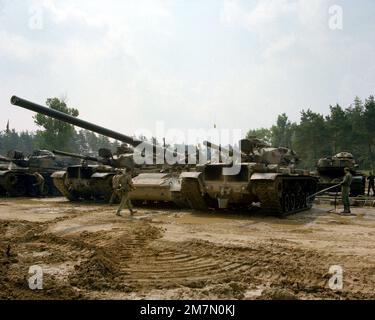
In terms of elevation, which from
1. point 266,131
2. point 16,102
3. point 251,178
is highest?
point 266,131

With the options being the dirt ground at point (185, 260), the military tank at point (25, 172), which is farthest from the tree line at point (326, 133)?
the dirt ground at point (185, 260)

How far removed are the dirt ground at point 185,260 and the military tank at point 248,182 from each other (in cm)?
151

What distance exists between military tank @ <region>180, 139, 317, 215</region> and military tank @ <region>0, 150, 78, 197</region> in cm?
1127

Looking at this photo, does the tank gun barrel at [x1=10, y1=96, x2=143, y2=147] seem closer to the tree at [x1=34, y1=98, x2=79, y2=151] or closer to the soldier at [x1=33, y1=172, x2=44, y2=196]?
the soldier at [x1=33, y1=172, x2=44, y2=196]

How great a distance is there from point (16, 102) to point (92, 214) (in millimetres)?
3690

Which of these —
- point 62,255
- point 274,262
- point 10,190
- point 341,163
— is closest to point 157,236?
point 62,255

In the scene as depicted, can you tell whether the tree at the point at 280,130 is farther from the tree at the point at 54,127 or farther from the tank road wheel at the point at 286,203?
the tank road wheel at the point at 286,203

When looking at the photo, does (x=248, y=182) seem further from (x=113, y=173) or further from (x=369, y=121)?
(x=369, y=121)

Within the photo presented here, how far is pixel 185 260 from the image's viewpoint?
5375 millimetres

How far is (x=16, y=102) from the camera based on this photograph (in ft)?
35.0

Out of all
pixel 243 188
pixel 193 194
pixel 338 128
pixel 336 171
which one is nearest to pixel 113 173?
pixel 193 194

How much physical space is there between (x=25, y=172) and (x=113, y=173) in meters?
6.76

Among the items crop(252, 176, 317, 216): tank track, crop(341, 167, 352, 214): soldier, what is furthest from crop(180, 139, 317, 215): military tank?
crop(341, 167, 352, 214): soldier
